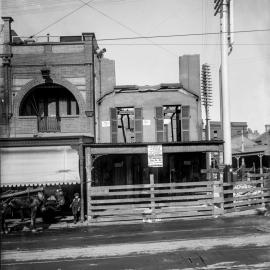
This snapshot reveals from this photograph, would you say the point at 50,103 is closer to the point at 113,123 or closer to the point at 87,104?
the point at 87,104

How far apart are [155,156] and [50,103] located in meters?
9.96

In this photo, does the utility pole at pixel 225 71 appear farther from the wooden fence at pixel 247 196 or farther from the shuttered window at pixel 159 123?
the shuttered window at pixel 159 123

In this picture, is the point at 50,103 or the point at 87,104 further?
the point at 50,103

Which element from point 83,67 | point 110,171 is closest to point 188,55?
point 83,67

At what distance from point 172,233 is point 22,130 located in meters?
13.3

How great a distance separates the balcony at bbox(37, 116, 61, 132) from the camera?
23.0m

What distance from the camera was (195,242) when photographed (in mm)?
11273

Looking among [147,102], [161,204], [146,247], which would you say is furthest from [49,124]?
[146,247]

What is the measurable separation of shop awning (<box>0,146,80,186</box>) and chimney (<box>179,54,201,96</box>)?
1194cm

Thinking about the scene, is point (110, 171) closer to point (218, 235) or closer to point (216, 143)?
point (216, 143)

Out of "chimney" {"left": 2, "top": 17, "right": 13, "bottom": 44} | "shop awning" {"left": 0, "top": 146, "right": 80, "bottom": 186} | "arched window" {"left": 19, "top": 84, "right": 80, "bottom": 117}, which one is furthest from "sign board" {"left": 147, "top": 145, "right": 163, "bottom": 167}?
"chimney" {"left": 2, "top": 17, "right": 13, "bottom": 44}

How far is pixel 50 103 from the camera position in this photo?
24.2m

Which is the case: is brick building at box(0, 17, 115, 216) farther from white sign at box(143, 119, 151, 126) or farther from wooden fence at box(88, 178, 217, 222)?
wooden fence at box(88, 178, 217, 222)

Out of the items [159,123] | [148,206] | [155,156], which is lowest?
[148,206]
